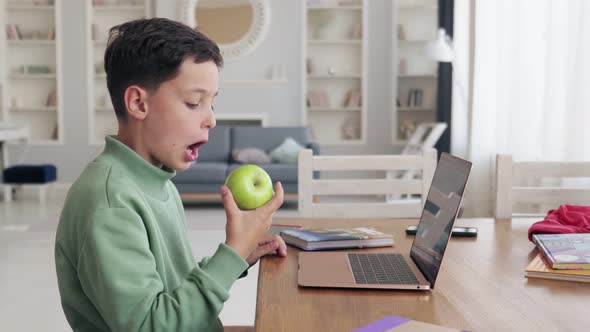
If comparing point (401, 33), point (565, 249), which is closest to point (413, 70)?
point (401, 33)

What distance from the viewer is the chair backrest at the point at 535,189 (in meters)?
2.14

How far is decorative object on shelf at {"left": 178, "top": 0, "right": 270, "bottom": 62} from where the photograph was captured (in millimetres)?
7664

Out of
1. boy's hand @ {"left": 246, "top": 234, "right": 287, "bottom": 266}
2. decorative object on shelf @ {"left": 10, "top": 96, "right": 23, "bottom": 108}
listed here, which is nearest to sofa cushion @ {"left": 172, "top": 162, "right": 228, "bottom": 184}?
decorative object on shelf @ {"left": 10, "top": 96, "right": 23, "bottom": 108}

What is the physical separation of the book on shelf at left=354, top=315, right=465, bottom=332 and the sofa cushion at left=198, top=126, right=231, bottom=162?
20.0 feet

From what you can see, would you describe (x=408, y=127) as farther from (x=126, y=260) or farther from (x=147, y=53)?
(x=126, y=260)

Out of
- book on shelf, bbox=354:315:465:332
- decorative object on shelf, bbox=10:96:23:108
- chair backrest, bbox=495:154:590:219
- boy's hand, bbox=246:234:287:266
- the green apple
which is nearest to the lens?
book on shelf, bbox=354:315:465:332

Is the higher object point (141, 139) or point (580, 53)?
point (580, 53)

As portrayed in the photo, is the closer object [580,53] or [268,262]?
[268,262]

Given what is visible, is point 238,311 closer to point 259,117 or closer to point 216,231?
point 216,231

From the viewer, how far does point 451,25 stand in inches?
276

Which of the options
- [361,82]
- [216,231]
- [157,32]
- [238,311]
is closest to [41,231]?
[216,231]

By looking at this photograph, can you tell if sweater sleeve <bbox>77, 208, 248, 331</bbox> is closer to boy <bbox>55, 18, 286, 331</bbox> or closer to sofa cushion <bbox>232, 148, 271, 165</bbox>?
boy <bbox>55, 18, 286, 331</bbox>

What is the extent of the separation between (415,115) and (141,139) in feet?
23.1

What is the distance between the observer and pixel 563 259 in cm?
130
